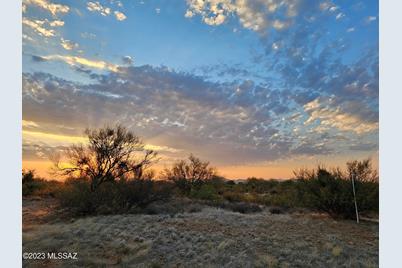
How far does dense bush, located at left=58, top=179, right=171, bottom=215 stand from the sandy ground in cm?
107

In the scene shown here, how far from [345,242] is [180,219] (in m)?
4.73

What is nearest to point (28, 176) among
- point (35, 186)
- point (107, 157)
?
point (35, 186)

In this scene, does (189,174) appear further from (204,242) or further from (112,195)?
(204,242)

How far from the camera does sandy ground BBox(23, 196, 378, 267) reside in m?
6.58

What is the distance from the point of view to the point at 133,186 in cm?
1277

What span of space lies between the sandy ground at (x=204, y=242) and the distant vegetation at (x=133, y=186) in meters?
1.01

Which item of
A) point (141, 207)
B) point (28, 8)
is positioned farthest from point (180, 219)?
point (28, 8)

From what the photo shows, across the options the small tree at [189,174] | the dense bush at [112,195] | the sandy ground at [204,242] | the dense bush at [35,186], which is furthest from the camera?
the small tree at [189,174]

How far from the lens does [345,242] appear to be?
25.5ft

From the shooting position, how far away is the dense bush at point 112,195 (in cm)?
1107

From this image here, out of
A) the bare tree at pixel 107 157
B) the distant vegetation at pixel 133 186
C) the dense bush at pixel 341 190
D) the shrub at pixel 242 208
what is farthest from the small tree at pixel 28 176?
the dense bush at pixel 341 190

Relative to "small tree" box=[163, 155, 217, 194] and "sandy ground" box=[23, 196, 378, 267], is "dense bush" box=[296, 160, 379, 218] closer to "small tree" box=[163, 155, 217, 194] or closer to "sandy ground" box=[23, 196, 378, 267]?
"sandy ground" box=[23, 196, 378, 267]

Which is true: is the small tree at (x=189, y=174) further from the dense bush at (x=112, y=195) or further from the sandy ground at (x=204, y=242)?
the sandy ground at (x=204, y=242)

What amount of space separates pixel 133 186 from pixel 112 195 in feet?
3.57
